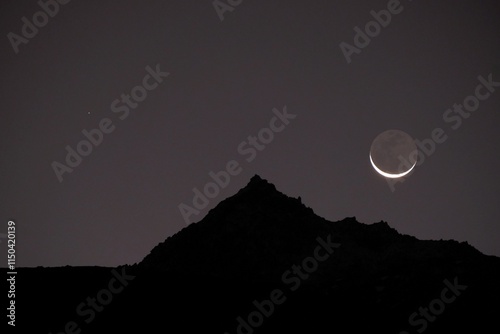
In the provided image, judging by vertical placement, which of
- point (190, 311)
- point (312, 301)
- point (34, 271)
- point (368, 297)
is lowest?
point (368, 297)

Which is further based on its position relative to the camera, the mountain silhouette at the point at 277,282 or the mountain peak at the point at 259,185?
the mountain peak at the point at 259,185

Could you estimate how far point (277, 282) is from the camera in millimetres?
→ 33688

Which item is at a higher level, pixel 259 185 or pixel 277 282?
pixel 259 185

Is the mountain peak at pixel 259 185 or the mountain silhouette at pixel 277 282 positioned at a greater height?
the mountain peak at pixel 259 185

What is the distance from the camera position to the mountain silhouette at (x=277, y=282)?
21.2m

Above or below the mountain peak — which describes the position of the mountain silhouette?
below

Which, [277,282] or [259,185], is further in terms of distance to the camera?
[259,185]

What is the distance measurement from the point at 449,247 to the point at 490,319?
10831 mm

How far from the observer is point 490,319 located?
2689 cm

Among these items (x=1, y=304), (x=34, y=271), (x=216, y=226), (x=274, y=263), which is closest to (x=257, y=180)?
(x=216, y=226)

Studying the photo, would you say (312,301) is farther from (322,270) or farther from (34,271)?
(34,271)

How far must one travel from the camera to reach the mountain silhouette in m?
21.2

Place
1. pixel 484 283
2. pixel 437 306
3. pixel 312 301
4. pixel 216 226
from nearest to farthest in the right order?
pixel 312 301, pixel 437 306, pixel 484 283, pixel 216 226

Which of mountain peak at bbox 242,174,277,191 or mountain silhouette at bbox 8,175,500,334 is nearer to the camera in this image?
mountain silhouette at bbox 8,175,500,334
